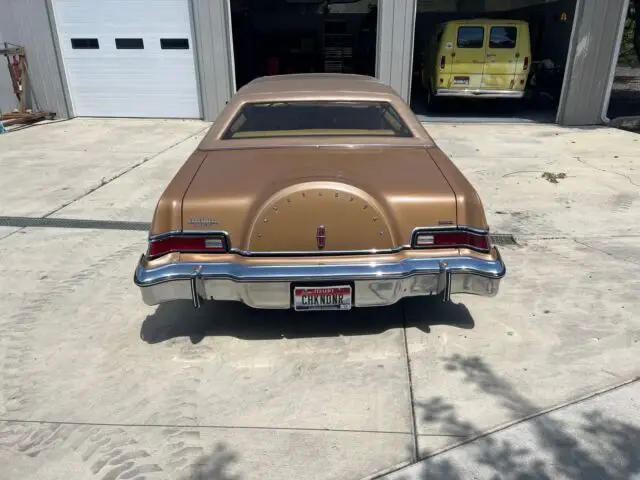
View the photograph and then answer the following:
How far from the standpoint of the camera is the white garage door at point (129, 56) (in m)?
11.4

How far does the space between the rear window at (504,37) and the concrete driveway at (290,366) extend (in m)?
7.81

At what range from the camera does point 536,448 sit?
2461 millimetres

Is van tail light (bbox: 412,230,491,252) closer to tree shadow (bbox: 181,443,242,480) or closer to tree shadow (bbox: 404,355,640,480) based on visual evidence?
tree shadow (bbox: 404,355,640,480)

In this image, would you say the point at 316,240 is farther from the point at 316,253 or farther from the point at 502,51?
the point at 502,51

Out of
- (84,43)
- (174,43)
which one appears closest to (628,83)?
(174,43)

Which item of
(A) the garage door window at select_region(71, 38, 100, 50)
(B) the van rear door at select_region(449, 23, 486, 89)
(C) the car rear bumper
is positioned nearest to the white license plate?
(C) the car rear bumper

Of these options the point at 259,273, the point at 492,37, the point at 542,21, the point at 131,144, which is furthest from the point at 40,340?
the point at 542,21

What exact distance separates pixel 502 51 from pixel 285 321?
35.0 ft

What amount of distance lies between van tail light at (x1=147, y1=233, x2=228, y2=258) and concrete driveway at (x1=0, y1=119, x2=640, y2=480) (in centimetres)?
74

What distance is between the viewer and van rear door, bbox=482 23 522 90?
463 inches

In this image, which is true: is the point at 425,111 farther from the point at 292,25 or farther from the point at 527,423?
the point at 527,423

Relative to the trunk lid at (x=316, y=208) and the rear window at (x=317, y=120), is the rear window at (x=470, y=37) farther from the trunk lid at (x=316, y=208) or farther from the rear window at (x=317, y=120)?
the trunk lid at (x=316, y=208)

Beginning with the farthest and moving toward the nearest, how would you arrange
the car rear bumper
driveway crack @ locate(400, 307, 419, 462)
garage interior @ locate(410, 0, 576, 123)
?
garage interior @ locate(410, 0, 576, 123) < the car rear bumper < driveway crack @ locate(400, 307, 419, 462)

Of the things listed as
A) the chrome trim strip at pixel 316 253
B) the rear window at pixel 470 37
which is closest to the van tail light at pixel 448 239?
the chrome trim strip at pixel 316 253
